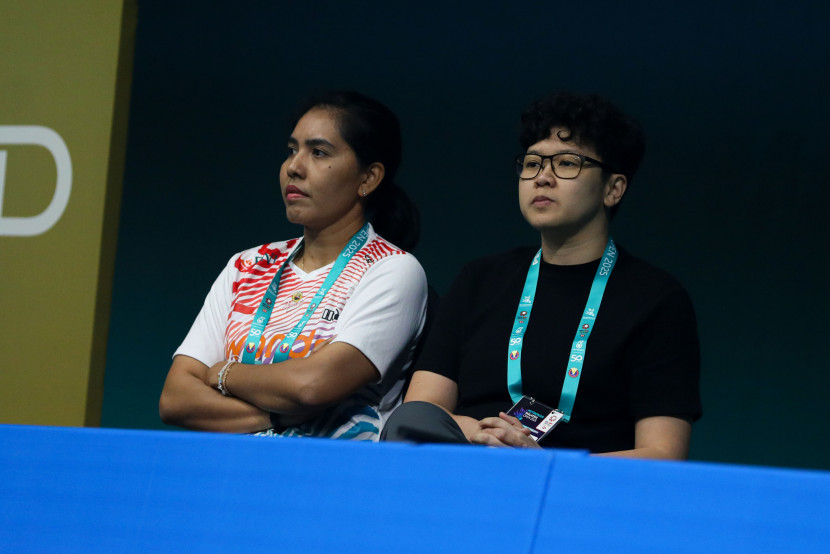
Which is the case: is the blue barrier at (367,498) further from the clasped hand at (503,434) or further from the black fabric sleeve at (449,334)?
the black fabric sleeve at (449,334)

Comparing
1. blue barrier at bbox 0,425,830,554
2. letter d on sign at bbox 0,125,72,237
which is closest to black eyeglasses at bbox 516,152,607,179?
blue barrier at bbox 0,425,830,554

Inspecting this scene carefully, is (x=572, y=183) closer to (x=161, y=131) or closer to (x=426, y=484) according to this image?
(x=426, y=484)

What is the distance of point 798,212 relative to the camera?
383cm

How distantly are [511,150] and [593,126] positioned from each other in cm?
206

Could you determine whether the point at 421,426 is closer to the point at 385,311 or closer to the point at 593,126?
the point at 385,311

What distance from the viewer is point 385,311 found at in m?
2.28

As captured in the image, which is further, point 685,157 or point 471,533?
point 685,157

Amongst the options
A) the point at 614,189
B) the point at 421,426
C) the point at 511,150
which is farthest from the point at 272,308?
the point at 511,150

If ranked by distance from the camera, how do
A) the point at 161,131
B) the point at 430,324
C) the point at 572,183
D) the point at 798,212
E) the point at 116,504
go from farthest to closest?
the point at 161,131
the point at 798,212
the point at 430,324
the point at 572,183
the point at 116,504

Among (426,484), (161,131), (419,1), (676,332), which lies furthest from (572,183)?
(161,131)

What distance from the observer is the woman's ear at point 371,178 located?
258 centimetres

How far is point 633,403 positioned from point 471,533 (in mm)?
981

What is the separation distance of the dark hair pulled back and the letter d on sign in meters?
0.80

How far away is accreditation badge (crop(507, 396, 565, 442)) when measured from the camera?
190 cm
